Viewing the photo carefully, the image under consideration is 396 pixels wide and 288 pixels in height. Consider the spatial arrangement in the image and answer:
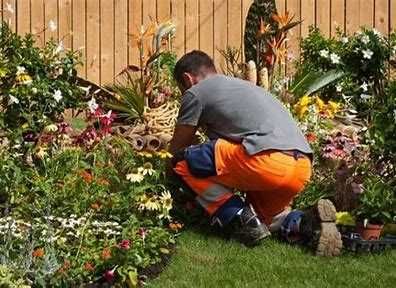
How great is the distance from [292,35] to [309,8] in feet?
1.63

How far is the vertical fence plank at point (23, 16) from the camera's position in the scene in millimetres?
11852

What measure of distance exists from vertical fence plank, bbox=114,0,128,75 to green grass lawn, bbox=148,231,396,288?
5.69 m

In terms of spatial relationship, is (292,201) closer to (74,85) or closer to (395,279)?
(395,279)

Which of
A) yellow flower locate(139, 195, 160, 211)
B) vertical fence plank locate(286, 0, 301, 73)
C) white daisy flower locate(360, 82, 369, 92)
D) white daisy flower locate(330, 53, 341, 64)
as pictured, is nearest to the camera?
yellow flower locate(139, 195, 160, 211)

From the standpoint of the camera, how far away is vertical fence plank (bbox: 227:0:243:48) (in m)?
12.2

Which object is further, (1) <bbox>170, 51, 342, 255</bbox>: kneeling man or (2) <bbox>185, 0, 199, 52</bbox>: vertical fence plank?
(2) <bbox>185, 0, 199, 52</bbox>: vertical fence plank

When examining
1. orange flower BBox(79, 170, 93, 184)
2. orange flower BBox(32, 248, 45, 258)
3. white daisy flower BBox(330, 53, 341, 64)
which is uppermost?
white daisy flower BBox(330, 53, 341, 64)

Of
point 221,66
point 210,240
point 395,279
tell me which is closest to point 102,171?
point 210,240

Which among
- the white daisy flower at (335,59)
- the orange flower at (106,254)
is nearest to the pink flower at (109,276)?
the orange flower at (106,254)

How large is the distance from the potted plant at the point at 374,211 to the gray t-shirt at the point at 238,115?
0.48 m

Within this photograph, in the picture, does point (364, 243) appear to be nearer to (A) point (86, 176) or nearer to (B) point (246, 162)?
(B) point (246, 162)

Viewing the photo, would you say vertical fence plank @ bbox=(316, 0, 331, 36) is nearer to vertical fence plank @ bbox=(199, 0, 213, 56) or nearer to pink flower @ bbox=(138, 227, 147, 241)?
vertical fence plank @ bbox=(199, 0, 213, 56)

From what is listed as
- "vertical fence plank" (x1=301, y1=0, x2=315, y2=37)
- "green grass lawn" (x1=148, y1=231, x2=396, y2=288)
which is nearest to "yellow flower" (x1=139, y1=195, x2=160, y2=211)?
"green grass lawn" (x1=148, y1=231, x2=396, y2=288)

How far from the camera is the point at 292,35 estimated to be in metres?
12.1
